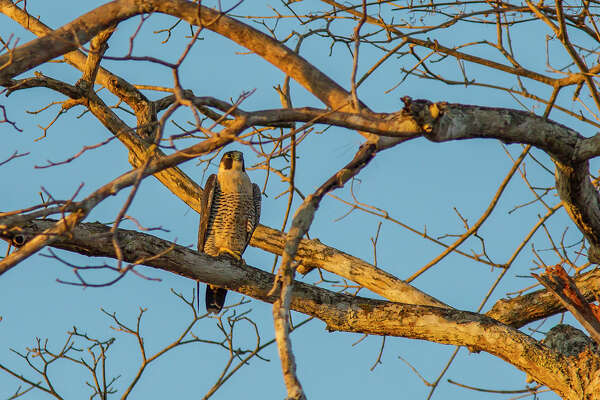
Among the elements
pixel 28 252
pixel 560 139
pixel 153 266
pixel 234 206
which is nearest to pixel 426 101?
pixel 560 139

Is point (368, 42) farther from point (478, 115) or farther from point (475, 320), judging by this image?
point (475, 320)

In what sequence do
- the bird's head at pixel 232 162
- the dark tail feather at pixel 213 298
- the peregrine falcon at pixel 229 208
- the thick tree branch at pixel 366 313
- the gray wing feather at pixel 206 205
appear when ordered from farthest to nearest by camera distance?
the bird's head at pixel 232 162, the peregrine falcon at pixel 229 208, the gray wing feather at pixel 206 205, the dark tail feather at pixel 213 298, the thick tree branch at pixel 366 313

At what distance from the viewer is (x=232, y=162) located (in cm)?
779

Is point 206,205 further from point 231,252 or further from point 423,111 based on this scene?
point 423,111

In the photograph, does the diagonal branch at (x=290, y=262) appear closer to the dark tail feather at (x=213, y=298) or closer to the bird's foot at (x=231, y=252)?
the dark tail feather at (x=213, y=298)

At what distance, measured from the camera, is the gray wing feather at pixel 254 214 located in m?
6.70

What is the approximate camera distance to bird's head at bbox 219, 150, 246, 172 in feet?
25.5

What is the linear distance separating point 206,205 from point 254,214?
1.53 ft

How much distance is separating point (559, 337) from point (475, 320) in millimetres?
476

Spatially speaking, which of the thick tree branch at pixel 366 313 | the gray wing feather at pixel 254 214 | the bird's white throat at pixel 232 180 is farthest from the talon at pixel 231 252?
the thick tree branch at pixel 366 313

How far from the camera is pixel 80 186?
106 inches

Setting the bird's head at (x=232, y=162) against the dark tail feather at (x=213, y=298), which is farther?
the bird's head at (x=232, y=162)

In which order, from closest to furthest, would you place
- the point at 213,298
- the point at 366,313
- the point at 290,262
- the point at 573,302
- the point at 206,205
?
the point at 290,262 → the point at 573,302 → the point at 366,313 → the point at 213,298 → the point at 206,205

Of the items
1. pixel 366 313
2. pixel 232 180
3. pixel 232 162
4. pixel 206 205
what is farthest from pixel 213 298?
pixel 366 313
